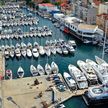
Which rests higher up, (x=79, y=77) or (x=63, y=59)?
(x=79, y=77)

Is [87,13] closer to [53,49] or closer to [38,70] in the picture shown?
[53,49]

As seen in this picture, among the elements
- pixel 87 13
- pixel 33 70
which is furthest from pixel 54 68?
pixel 87 13

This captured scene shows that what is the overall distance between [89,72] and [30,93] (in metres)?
9.47

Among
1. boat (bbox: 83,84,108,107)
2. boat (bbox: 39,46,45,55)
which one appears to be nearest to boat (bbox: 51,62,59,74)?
boat (bbox: 39,46,45,55)

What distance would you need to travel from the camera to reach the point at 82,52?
5166 centimetres

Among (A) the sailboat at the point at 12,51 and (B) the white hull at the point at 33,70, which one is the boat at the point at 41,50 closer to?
(A) the sailboat at the point at 12,51

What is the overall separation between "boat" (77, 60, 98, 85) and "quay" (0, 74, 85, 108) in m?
2.81

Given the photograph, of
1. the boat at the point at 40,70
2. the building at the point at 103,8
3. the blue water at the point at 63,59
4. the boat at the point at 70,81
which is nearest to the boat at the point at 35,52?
the blue water at the point at 63,59

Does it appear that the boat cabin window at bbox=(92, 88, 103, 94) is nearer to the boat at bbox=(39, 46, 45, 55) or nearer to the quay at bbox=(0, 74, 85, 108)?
the quay at bbox=(0, 74, 85, 108)

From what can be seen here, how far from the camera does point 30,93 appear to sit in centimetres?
3441

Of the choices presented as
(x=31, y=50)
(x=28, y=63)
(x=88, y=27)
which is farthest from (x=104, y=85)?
(x=88, y=27)

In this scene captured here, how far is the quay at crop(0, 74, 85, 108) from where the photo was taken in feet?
105

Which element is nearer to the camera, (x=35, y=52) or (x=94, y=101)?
(x=94, y=101)

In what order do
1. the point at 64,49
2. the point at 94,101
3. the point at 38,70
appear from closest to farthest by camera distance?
the point at 94,101, the point at 38,70, the point at 64,49
